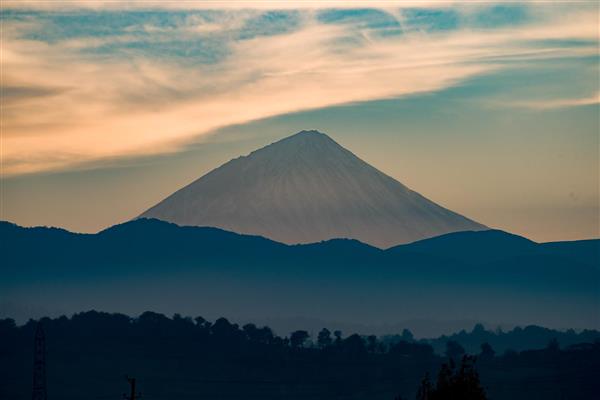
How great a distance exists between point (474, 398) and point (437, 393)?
224cm

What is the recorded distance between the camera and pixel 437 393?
88.8m

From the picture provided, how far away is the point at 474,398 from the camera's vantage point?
88062mm
